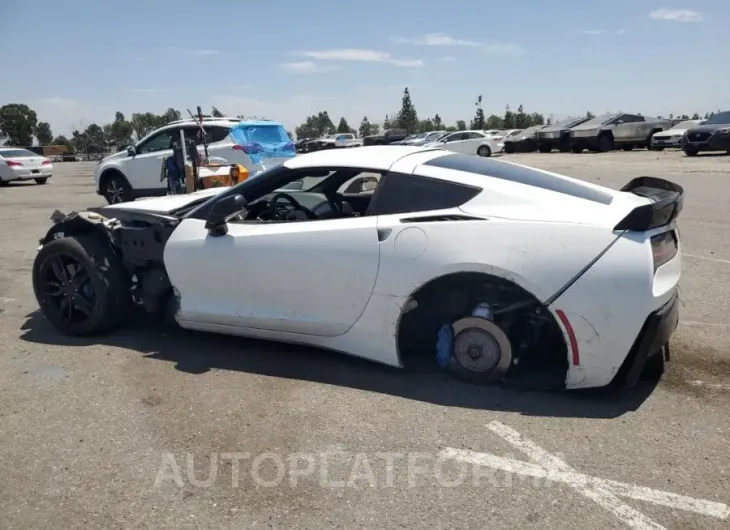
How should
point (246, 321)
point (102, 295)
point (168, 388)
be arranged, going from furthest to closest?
point (102, 295) < point (246, 321) < point (168, 388)

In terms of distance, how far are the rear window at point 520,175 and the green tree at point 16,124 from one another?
3949 inches

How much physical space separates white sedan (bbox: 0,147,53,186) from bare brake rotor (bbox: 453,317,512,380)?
22.0 meters

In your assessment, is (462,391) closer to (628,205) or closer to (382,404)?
(382,404)

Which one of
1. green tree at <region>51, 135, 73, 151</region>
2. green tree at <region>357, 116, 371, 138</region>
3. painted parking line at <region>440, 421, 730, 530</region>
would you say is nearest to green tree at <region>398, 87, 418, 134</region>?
green tree at <region>357, 116, 371, 138</region>

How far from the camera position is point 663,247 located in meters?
3.44

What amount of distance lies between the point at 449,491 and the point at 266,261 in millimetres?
1875

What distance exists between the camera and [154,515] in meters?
2.56

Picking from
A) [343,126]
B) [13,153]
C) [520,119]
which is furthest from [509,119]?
[13,153]

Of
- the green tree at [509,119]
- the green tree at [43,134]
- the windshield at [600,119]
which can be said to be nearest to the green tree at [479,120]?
the green tree at [509,119]

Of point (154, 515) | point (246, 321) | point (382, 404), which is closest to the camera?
point (154, 515)

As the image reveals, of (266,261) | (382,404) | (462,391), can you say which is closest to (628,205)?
(462,391)

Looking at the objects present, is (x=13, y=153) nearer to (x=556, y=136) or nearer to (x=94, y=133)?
(x=556, y=136)

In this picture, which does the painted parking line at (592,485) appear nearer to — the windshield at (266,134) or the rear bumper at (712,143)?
the windshield at (266,134)

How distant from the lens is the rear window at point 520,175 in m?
3.76
